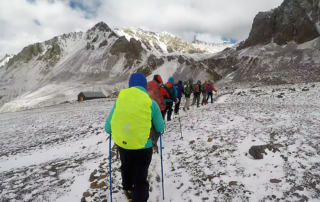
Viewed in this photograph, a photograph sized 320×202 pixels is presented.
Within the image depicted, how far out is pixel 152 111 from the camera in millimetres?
3752

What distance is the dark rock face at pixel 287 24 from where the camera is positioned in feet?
292

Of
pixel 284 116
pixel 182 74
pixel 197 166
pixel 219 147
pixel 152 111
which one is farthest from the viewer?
pixel 182 74

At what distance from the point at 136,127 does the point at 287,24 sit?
120 metres

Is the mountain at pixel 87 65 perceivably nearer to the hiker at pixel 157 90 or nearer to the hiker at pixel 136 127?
the hiker at pixel 157 90

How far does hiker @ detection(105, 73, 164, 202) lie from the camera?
343 cm

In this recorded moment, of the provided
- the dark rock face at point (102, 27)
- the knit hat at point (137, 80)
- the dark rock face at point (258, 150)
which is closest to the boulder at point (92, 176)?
the knit hat at point (137, 80)

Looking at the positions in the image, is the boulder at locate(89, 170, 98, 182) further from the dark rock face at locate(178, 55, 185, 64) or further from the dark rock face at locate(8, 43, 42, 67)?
the dark rock face at locate(8, 43, 42, 67)

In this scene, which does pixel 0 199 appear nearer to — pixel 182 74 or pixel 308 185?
pixel 308 185

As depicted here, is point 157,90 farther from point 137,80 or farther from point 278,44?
point 278,44

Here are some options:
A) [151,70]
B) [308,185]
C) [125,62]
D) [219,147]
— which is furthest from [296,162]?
[125,62]

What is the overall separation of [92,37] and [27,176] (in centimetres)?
18958

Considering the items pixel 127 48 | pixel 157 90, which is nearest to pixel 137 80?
pixel 157 90

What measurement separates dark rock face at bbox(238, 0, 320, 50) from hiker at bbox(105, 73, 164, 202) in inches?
4353

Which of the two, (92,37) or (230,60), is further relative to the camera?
(92,37)
